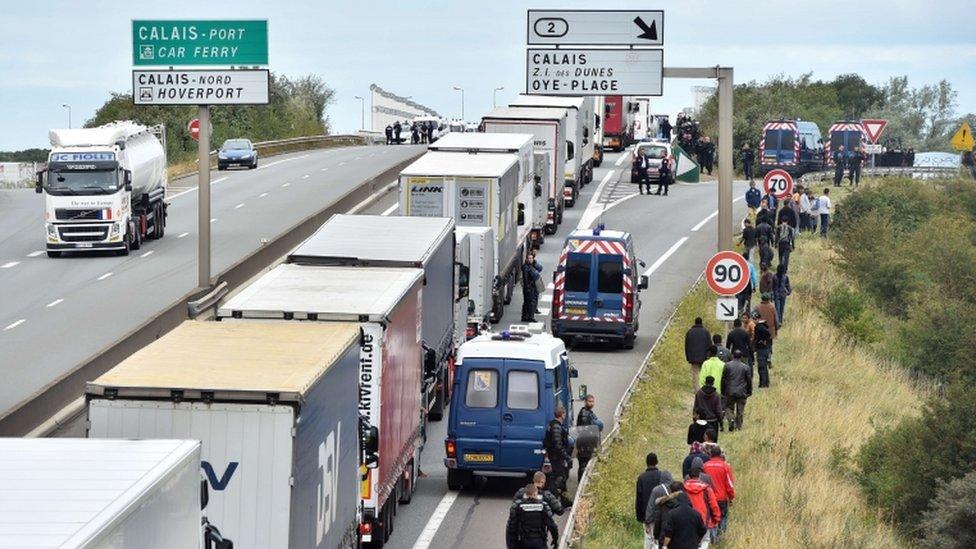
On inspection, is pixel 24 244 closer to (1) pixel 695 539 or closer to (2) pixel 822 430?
→ (2) pixel 822 430

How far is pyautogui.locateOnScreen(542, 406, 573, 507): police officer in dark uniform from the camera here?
22812mm

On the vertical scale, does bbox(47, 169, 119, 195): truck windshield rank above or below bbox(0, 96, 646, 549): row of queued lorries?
above

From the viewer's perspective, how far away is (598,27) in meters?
27.6

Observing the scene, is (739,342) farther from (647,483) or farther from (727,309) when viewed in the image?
(647,483)

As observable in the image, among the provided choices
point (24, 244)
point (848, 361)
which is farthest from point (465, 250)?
point (24, 244)

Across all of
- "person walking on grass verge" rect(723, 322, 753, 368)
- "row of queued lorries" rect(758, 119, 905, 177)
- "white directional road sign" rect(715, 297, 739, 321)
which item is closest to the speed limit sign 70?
"white directional road sign" rect(715, 297, 739, 321)

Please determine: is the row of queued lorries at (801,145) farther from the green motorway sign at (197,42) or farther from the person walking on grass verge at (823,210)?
the green motorway sign at (197,42)

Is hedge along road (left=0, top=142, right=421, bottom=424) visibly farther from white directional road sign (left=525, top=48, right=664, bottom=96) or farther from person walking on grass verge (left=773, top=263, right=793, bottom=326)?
person walking on grass verge (left=773, top=263, right=793, bottom=326)

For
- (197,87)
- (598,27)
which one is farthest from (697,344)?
(197,87)

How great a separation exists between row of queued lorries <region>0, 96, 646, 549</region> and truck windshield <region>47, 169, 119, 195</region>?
1136cm

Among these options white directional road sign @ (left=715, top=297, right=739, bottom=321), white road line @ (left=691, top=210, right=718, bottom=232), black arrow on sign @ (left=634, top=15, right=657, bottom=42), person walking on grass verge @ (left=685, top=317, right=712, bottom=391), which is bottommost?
person walking on grass verge @ (left=685, top=317, right=712, bottom=391)

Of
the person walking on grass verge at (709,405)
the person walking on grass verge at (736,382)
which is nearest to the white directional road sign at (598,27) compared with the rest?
the person walking on grass verge at (736,382)

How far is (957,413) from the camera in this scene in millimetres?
29281

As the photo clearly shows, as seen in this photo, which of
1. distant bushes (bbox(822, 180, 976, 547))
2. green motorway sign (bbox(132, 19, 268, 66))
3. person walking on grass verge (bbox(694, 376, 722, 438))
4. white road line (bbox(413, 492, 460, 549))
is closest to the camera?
white road line (bbox(413, 492, 460, 549))
